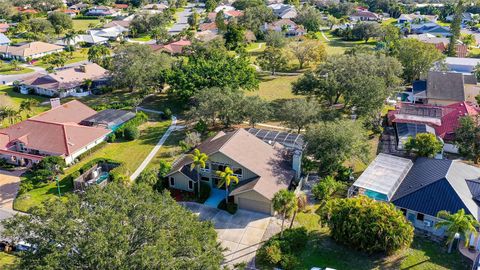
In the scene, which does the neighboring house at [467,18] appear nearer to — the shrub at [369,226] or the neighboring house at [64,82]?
the neighboring house at [64,82]

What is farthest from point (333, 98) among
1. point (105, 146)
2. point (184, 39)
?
point (184, 39)

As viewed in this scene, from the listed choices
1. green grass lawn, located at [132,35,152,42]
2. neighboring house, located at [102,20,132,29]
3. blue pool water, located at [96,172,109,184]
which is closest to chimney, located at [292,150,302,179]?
blue pool water, located at [96,172,109,184]

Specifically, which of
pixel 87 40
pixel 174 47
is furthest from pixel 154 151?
pixel 87 40

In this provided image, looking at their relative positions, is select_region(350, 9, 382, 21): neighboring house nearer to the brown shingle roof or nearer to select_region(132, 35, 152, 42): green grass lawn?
select_region(132, 35, 152, 42): green grass lawn

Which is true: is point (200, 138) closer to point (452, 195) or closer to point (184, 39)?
point (452, 195)

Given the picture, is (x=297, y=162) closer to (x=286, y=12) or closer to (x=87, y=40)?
(x=87, y=40)

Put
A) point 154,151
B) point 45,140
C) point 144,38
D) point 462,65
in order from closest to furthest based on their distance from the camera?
point 45,140 < point 154,151 < point 462,65 < point 144,38
